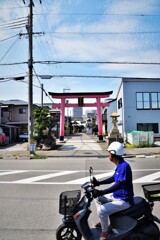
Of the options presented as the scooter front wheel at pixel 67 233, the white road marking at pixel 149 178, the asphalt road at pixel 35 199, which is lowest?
the white road marking at pixel 149 178

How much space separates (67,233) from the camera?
3658 millimetres

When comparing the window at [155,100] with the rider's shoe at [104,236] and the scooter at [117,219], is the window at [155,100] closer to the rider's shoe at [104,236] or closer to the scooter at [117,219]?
the scooter at [117,219]

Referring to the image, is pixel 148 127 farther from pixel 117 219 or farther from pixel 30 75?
pixel 117 219

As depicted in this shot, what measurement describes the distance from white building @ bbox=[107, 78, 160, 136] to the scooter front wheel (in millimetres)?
24706

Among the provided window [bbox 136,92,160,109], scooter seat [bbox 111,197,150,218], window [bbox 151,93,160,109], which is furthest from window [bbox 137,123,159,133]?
scooter seat [bbox 111,197,150,218]

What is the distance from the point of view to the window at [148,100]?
27812 millimetres

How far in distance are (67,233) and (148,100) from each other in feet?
85.2

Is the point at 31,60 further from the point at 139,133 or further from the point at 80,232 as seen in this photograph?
the point at 80,232

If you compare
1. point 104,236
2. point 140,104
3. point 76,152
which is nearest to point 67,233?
point 104,236

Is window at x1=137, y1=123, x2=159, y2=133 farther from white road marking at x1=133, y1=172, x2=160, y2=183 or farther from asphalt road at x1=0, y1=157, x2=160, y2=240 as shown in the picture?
white road marking at x1=133, y1=172, x2=160, y2=183

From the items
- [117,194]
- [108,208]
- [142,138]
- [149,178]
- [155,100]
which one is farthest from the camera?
[155,100]

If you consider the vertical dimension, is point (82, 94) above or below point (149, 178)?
above

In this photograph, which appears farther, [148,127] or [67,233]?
[148,127]

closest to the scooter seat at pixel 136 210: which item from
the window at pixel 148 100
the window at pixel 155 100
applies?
the window at pixel 148 100
